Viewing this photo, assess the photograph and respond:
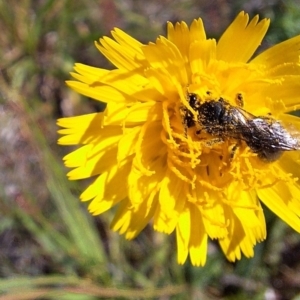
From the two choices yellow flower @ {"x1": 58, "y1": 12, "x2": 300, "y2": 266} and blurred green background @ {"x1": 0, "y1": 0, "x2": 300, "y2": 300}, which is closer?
yellow flower @ {"x1": 58, "y1": 12, "x2": 300, "y2": 266}

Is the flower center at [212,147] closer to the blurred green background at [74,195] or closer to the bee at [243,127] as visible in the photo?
the bee at [243,127]

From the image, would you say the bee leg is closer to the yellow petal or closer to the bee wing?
the bee wing

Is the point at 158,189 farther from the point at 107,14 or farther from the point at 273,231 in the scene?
the point at 107,14

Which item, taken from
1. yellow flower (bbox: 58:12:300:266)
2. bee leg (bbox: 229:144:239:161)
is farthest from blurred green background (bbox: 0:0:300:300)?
bee leg (bbox: 229:144:239:161)

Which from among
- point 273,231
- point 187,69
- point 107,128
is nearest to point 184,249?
point 107,128

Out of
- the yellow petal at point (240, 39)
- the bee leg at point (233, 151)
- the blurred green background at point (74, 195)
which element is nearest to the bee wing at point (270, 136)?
the bee leg at point (233, 151)

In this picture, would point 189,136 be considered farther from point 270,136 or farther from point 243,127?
point 270,136
